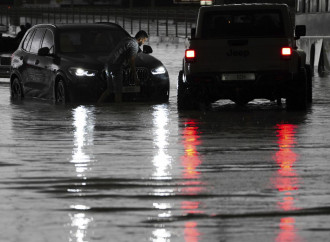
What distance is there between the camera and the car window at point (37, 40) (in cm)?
2517

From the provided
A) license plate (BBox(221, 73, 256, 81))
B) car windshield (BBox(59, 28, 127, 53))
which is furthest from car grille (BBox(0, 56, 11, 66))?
license plate (BBox(221, 73, 256, 81))

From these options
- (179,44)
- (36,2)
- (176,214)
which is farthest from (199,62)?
(36,2)

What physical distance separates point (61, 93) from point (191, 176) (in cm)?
1226

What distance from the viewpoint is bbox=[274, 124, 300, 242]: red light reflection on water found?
8.53 metres

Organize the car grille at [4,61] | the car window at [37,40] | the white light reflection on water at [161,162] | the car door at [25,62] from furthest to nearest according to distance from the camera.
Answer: the car grille at [4,61], the car door at [25,62], the car window at [37,40], the white light reflection on water at [161,162]

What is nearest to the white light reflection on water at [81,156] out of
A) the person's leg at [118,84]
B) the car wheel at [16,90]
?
the person's leg at [118,84]

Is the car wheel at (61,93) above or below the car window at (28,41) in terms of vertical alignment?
below

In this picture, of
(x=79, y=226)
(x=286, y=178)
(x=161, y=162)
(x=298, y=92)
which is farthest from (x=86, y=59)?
(x=79, y=226)

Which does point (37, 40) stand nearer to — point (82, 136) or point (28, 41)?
point (28, 41)

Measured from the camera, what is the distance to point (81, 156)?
45.6 feet

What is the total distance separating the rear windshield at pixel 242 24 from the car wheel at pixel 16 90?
5.31m

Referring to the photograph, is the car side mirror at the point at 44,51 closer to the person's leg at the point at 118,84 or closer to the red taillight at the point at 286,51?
the person's leg at the point at 118,84

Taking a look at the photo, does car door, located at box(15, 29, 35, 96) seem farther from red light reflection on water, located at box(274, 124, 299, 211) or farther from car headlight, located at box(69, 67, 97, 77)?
red light reflection on water, located at box(274, 124, 299, 211)

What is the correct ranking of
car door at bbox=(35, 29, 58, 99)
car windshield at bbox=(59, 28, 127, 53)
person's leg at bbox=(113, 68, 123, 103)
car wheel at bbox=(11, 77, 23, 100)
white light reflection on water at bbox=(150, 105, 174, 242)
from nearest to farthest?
white light reflection on water at bbox=(150, 105, 174, 242)
person's leg at bbox=(113, 68, 123, 103)
car door at bbox=(35, 29, 58, 99)
car windshield at bbox=(59, 28, 127, 53)
car wheel at bbox=(11, 77, 23, 100)
